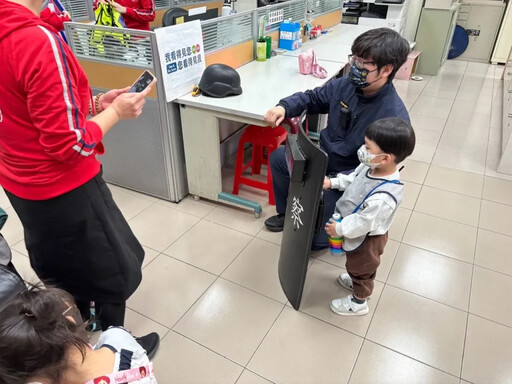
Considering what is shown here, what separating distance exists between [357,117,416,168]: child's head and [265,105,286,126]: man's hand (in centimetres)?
63

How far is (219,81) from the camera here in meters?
2.22

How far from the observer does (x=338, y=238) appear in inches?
61.7

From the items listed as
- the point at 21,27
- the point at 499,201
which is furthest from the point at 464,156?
the point at 21,27

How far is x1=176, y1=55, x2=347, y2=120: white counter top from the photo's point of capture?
2123mm

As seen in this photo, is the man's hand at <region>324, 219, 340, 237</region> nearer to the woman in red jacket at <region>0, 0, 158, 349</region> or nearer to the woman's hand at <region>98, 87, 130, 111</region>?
the woman in red jacket at <region>0, 0, 158, 349</region>

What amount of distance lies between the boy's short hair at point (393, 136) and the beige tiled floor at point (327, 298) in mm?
835

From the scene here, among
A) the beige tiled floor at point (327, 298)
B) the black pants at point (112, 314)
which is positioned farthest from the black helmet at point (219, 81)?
the black pants at point (112, 314)

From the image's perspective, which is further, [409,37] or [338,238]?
[409,37]

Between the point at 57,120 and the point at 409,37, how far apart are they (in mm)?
5612

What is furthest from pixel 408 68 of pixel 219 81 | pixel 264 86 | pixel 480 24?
pixel 219 81

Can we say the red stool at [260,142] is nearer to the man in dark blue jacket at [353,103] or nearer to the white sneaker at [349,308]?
the man in dark blue jacket at [353,103]

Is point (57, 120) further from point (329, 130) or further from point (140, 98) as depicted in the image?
point (329, 130)

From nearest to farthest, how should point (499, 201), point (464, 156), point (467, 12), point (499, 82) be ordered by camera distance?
point (499, 201) < point (464, 156) < point (499, 82) < point (467, 12)

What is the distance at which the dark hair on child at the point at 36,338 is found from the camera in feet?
2.43
